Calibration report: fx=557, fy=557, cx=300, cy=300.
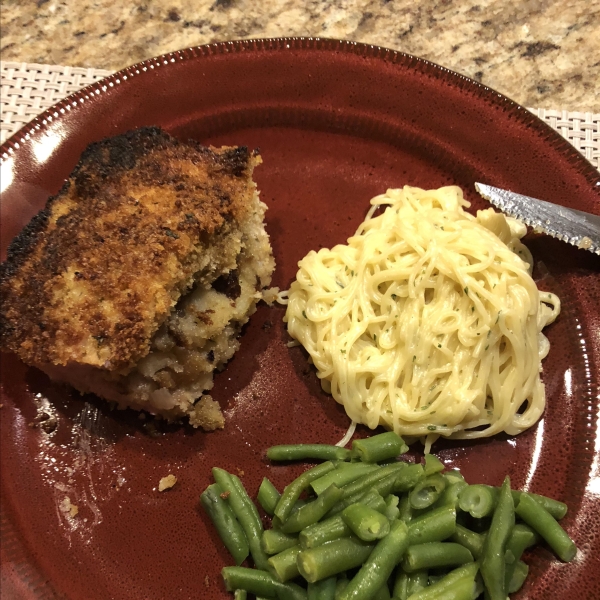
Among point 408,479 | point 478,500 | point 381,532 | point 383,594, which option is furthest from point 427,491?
point 383,594

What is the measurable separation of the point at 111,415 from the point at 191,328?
616mm

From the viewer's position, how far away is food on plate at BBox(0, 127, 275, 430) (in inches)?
93.6

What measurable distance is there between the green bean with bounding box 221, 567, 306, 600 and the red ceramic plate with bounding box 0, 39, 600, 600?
0.21 meters

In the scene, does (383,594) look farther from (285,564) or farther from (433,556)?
(285,564)

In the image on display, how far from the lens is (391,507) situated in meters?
2.19

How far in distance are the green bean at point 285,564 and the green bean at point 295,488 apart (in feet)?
0.45

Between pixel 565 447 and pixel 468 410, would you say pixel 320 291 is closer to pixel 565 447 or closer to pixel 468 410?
pixel 468 410

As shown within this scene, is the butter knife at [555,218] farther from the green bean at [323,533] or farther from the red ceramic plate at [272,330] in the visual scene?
the green bean at [323,533]

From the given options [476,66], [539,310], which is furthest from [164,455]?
[476,66]

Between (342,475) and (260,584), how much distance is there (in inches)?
20.9

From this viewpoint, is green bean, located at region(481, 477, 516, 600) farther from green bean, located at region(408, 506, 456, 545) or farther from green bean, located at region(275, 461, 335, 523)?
green bean, located at region(275, 461, 335, 523)

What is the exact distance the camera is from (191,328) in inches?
103

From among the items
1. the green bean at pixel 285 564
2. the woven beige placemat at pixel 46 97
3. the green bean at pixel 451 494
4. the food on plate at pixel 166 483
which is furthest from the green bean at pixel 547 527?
the woven beige placemat at pixel 46 97

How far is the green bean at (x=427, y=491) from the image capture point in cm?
222
